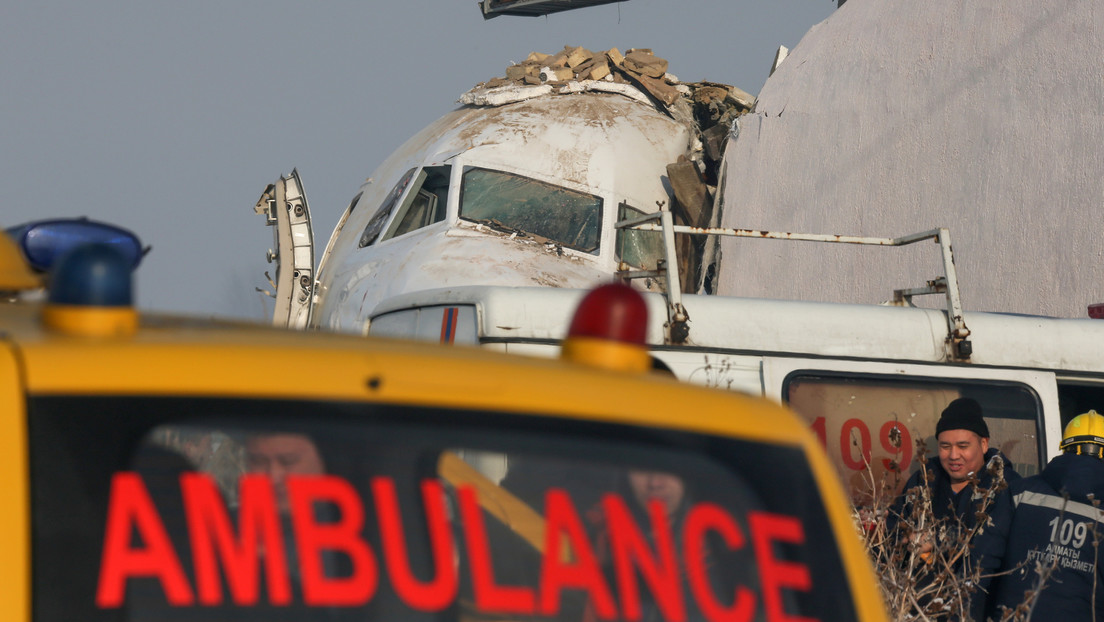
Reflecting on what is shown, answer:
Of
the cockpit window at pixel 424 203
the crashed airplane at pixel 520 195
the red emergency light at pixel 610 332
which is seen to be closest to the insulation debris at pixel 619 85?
the crashed airplane at pixel 520 195

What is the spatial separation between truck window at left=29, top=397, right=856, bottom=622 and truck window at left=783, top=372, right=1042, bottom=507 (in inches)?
161

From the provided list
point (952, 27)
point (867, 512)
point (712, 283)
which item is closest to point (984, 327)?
point (867, 512)

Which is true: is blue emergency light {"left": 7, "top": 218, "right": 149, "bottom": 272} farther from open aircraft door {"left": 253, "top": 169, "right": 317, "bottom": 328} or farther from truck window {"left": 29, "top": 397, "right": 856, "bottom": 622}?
open aircraft door {"left": 253, "top": 169, "right": 317, "bottom": 328}

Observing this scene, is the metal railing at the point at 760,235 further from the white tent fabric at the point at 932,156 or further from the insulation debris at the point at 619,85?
the insulation debris at the point at 619,85

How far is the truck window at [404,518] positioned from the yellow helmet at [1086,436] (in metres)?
4.52

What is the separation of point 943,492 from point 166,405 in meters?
4.70

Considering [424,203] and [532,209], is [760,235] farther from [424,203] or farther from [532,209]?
[424,203]

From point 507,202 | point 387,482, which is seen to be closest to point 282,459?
point 387,482

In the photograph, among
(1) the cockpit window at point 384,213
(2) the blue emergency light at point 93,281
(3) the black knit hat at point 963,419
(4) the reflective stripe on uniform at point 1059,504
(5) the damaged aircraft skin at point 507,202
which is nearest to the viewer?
(2) the blue emergency light at point 93,281

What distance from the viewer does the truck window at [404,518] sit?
1446 millimetres

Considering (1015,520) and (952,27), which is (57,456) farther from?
(952,27)

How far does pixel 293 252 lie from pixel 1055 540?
8.47m

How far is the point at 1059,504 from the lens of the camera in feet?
16.2

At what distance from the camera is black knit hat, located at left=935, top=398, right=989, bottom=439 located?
548 centimetres
